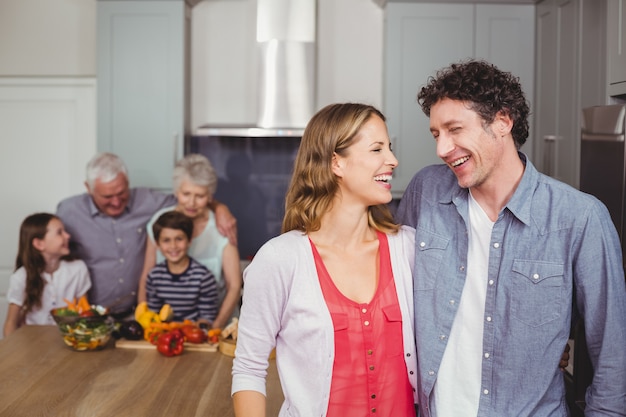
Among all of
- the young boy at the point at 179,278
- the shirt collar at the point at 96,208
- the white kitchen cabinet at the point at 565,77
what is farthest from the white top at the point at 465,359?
the shirt collar at the point at 96,208

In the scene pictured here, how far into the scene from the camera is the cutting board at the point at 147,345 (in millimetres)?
A: 2861

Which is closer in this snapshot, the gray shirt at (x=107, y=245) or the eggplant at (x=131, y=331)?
the eggplant at (x=131, y=331)

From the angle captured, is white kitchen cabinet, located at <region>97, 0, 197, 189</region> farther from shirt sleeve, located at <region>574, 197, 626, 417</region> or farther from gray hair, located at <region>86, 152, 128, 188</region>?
shirt sleeve, located at <region>574, 197, 626, 417</region>

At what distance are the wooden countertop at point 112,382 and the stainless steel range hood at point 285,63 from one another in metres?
1.85

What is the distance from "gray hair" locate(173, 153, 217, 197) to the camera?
12.4ft

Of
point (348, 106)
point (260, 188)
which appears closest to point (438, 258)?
point (348, 106)

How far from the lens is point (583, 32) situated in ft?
11.4

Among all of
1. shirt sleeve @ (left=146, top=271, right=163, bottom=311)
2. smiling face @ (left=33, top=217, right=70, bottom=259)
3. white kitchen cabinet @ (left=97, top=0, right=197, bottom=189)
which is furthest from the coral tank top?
white kitchen cabinet @ (left=97, top=0, right=197, bottom=189)

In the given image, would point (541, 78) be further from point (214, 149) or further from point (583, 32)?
point (214, 149)

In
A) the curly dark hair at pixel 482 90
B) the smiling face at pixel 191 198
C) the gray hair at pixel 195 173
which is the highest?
the curly dark hair at pixel 482 90

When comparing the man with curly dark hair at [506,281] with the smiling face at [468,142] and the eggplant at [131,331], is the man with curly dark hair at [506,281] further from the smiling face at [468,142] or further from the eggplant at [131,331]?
the eggplant at [131,331]

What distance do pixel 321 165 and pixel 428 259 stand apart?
0.36m

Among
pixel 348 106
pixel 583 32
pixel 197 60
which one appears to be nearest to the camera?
pixel 348 106

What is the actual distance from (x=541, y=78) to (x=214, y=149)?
6.40ft
